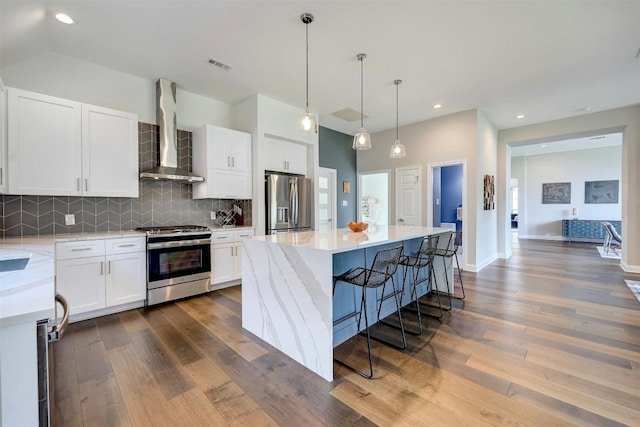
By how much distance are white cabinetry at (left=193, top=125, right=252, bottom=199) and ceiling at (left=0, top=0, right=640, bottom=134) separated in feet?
2.29

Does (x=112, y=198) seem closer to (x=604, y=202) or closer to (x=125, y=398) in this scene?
(x=125, y=398)

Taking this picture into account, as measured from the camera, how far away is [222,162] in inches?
162

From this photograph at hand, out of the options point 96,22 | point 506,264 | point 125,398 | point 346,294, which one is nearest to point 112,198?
point 96,22

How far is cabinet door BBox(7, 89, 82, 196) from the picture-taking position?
8.77 ft

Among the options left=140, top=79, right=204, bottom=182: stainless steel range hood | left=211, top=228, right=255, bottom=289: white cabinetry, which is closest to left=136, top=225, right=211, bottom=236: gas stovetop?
left=211, top=228, right=255, bottom=289: white cabinetry

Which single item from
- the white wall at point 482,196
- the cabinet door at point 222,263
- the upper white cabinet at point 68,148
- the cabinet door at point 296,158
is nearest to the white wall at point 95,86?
the upper white cabinet at point 68,148

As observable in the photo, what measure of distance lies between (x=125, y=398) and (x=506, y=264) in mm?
6279

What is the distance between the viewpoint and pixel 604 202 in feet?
27.3

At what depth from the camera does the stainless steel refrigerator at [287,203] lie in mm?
4438

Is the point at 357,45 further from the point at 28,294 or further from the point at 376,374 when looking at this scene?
the point at 28,294

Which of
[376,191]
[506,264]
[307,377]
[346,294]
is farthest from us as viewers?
[376,191]

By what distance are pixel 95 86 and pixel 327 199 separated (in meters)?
A: 4.23

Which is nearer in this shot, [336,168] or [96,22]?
[96,22]

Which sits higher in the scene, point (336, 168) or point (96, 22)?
point (96, 22)
